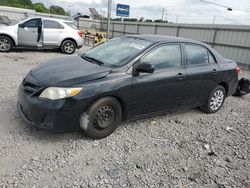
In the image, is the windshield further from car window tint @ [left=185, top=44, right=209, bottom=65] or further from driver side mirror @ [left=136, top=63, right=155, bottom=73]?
car window tint @ [left=185, top=44, right=209, bottom=65]

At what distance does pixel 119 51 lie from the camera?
4.00m

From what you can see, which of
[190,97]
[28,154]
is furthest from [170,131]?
[28,154]

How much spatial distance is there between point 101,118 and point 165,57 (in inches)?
60.7

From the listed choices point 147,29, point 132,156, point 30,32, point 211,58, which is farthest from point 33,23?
point 147,29

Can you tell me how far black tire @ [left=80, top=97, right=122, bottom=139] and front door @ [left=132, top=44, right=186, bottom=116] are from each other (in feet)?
1.11

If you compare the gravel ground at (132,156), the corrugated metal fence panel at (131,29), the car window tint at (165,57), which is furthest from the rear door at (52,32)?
the corrugated metal fence panel at (131,29)

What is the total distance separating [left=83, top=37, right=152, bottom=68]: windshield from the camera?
Answer: 3.71 metres

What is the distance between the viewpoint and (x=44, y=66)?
3791 millimetres

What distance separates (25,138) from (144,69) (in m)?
1.99

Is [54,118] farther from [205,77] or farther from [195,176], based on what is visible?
[205,77]

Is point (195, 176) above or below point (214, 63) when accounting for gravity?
below

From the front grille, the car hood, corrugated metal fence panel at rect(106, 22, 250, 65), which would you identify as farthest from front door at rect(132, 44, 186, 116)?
corrugated metal fence panel at rect(106, 22, 250, 65)

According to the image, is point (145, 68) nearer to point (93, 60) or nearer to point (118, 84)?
point (118, 84)

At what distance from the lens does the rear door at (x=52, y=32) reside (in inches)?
409
